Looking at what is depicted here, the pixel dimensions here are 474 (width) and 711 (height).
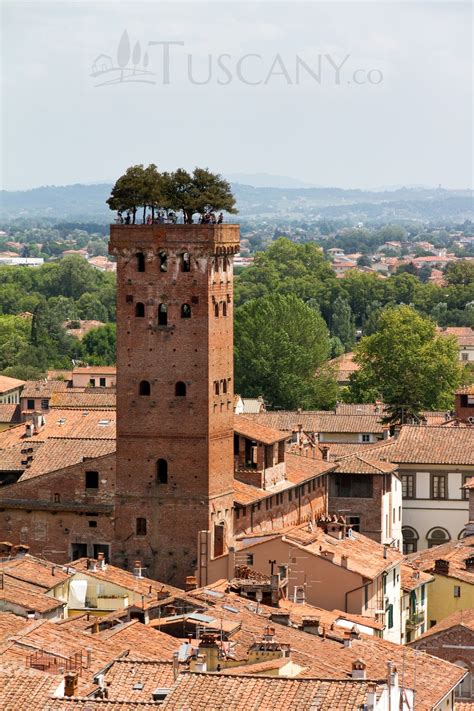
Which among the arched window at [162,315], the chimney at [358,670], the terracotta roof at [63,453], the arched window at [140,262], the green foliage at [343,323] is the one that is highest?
the arched window at [140,262]

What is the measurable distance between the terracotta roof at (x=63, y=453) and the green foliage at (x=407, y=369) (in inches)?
1455

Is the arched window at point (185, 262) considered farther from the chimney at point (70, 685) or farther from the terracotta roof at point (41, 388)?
the terracotta roof at point (41, 388)

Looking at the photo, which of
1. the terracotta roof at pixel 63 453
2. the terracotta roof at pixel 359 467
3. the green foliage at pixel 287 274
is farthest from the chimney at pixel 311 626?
the green foliage at pixel 287 274

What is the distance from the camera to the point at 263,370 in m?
102

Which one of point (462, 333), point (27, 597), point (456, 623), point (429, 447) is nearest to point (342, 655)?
point (456, 623)

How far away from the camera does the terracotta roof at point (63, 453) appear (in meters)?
60.1

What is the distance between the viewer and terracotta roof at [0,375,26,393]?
10688cm

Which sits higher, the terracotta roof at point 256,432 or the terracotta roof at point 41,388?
the terracotta roof at point 256,432

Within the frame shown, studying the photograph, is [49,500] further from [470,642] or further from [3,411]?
[3,411]

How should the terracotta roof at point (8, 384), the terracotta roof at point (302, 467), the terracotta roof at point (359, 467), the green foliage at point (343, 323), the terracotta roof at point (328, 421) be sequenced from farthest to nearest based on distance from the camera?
the green foliage at point (343, 323), the terracotta roof at point (8, 384), the terracotta roof at point (328, 421), the terracotta roof at point (359, 467), the terracotta roof at point (302, 467)

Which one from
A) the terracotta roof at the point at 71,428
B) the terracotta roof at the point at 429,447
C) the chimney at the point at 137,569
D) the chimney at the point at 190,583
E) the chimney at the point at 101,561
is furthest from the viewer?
the terracotta roof at the point at 429,447

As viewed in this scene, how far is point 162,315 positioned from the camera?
57.7m

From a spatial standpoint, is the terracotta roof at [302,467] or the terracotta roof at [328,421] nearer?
the terracotta roof at [302,467]

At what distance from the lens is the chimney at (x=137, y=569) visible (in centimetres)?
5331
